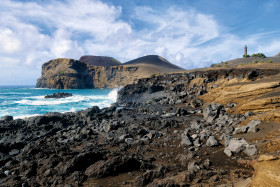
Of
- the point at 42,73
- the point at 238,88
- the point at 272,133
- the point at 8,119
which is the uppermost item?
the point at 42,73

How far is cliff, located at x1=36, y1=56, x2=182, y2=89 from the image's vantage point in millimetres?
113688

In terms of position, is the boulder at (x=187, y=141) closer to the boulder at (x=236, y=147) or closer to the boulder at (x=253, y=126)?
the boulder at (x=236, y=147)

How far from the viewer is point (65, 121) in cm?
1884

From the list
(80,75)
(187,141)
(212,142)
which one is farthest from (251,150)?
(80,75)

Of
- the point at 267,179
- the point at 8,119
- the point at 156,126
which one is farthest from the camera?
the point at 8,119

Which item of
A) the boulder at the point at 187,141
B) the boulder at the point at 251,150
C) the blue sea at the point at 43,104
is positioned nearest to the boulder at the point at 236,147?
the boulder at the point at 251,150

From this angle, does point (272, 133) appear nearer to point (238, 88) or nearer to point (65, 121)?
point (238, 88)

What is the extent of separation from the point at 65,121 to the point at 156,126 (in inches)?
418

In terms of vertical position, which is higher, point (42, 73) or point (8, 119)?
point (42, 73)

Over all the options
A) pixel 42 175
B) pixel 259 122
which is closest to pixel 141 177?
pixel 42 175

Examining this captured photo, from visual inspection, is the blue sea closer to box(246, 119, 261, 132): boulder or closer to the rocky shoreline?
the rocky shoreline

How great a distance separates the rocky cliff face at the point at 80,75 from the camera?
373 ft

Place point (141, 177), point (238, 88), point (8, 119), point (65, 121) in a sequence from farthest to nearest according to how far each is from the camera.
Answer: point (8, 119), point (65, 121), point (238, 88), point (141, 177)

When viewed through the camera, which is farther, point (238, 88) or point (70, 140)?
point (238, 88)
